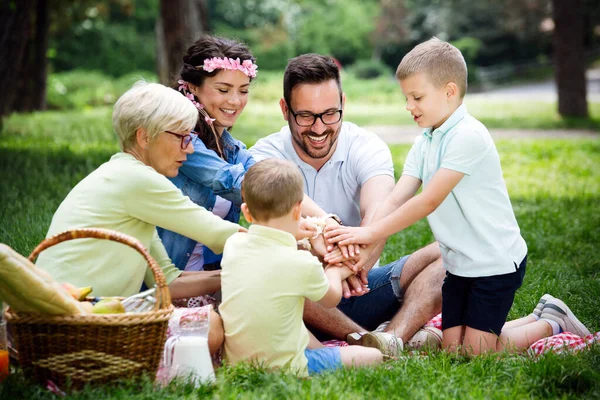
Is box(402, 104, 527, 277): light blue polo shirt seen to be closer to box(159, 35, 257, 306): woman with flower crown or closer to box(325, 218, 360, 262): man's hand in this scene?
box(325, 218, 360, 262): man's hand

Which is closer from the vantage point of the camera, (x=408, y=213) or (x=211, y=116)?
(x=408, y=213)

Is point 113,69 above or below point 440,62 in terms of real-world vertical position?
above

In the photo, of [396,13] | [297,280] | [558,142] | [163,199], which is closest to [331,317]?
[297,280]

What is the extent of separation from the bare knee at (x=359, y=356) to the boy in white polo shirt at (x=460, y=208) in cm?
54

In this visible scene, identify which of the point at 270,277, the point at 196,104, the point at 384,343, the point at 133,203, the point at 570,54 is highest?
the point at 570,54

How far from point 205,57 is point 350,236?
1303 mm

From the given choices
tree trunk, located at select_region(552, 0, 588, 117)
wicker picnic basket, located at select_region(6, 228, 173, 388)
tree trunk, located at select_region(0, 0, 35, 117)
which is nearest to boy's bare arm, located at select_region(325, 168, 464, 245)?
wicker picnic basket, located at select_region(6, 228, 173, 388)

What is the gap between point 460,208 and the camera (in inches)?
148

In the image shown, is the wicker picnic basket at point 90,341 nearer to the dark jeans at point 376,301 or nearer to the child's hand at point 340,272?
the child's hand at point 340,272

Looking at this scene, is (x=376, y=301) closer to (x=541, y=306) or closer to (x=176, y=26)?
(x=541, y=306)

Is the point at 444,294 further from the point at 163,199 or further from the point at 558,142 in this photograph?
the point at 558,142

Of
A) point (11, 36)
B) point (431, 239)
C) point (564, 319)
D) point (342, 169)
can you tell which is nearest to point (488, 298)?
point (564, 319)

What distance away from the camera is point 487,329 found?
3779 millimetres

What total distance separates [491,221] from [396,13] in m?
37.1
